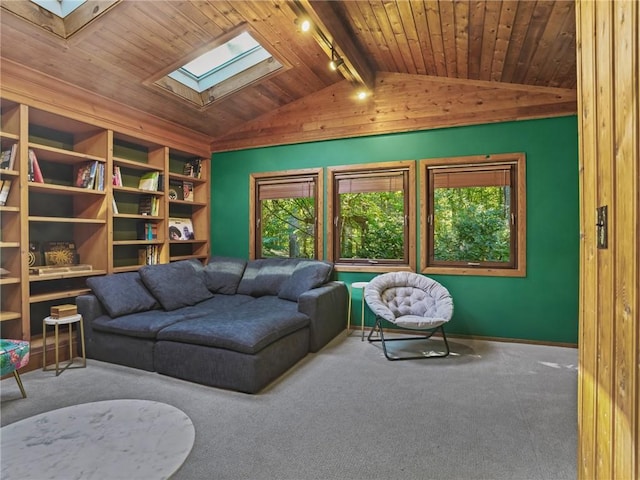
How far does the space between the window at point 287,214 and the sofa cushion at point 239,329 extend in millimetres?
1479

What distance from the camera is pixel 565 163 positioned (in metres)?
3.53

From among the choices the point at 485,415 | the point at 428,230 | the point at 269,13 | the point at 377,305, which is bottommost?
the point at 485,415

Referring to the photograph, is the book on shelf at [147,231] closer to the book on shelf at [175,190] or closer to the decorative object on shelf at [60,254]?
the book on shelf at [175,190]

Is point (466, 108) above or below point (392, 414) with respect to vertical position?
above

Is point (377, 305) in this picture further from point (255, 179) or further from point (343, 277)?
point (255, 179)

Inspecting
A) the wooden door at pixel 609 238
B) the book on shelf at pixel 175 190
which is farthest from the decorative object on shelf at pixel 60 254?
the wooden door at pixel 609 238

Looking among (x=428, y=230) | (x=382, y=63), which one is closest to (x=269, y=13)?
(x=382, y=63)

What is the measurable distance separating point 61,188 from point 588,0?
3.87m

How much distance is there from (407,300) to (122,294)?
2.88m

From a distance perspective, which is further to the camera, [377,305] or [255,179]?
[255,179]

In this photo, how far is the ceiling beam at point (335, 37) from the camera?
8.77 ft

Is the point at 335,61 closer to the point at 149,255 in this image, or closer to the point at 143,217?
the point at 143,217

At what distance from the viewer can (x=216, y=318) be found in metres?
3.06

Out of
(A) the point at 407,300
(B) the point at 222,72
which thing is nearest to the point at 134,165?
(B) the point at 222,72
